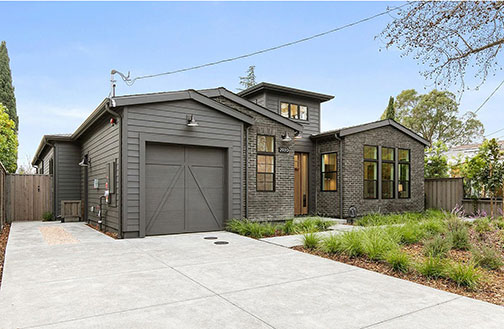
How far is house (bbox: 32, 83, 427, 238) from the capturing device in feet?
27.2

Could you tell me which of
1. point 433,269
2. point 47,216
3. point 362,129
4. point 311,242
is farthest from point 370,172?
point 47,216

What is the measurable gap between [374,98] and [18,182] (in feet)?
79.5

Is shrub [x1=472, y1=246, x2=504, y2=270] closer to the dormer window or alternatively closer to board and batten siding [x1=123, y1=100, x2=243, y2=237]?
board and batten siding [x1=123, y1=100, x2=243, y2=237]

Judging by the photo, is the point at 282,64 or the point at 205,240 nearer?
the point at 205,240

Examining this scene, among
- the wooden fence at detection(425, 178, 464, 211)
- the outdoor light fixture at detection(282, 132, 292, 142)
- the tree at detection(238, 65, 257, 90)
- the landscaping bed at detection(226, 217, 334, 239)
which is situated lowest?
the landscaping bed at detection(226, 217, 334, 239)

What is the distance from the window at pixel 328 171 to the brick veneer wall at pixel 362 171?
20.2 inches

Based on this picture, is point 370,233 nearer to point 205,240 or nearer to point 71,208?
point 205,240

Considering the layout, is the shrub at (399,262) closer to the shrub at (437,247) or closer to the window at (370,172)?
the shrub at (437,247)

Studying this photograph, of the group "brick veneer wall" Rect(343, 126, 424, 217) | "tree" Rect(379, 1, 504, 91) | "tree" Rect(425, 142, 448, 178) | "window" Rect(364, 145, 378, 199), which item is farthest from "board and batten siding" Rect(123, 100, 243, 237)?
"tree" Rect(425, 142, 448, 178)

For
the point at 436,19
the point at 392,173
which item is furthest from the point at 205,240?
the point at 392,173

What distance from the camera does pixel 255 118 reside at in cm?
1050

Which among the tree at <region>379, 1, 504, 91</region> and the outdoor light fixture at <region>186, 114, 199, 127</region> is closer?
the tree at <region>379, 1, 504, 91</region>

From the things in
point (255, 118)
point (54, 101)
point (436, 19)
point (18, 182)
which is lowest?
point (18, 182)

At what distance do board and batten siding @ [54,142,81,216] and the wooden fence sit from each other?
45.0 ft
